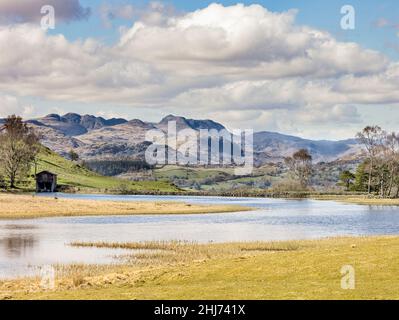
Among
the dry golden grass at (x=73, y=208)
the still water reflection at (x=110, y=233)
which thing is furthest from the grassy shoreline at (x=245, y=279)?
the dry golden grass at (x=73, y=208)

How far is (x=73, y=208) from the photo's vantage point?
133500mm

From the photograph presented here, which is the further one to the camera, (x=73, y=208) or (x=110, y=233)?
(x=73, y=208)

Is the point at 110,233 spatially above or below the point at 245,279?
below

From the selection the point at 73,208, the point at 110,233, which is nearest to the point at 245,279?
the point at 110,233

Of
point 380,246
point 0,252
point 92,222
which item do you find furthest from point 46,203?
point 380,246

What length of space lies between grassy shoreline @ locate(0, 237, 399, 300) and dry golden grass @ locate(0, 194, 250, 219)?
69833 mm

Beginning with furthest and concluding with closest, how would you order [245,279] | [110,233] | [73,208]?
1. [73,208]
2. [110,233]
3. [245,279]

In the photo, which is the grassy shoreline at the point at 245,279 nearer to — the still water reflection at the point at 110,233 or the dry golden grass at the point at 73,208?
the still water reflection at the point at 110,233

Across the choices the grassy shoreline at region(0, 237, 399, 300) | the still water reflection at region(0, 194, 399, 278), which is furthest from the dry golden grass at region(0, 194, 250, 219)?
the grassy shoreline at region(0, 237, 399, 300)

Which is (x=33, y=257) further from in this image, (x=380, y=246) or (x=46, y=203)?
(x=46, y=203)

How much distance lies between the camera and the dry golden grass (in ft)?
396

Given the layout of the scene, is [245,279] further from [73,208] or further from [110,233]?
[73,208]

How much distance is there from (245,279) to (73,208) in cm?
9669
